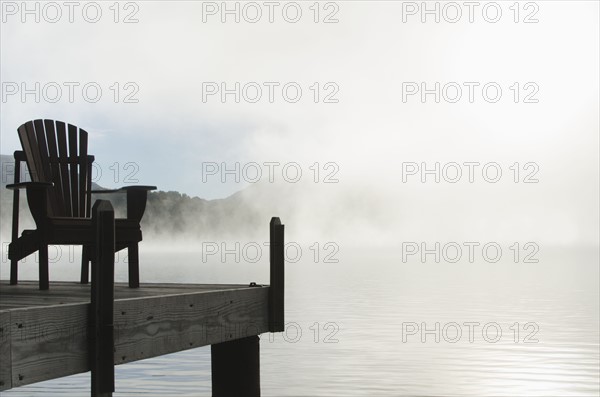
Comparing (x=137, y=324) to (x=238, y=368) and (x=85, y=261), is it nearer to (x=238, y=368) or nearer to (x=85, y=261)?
(x=238, y=368)

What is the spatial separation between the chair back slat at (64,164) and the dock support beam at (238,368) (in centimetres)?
162

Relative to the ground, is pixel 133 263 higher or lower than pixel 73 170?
lower

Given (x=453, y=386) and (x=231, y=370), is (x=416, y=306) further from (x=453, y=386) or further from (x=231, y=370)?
(x=231, y=370)

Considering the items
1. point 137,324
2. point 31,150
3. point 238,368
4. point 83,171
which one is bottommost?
point 238,368

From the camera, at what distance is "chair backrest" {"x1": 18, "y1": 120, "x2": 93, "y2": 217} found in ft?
24.3

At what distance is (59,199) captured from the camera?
754cm

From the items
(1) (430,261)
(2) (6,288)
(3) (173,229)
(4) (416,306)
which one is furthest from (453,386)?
(1) (430,261)

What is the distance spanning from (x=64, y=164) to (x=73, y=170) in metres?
0.08

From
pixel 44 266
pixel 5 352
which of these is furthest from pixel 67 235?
pixel 5 352

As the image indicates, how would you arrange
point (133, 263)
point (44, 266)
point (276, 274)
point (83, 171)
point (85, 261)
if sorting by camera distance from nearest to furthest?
point (44, 266)
point (133, 263)
point (276, 274)
point (85, 261)
point (83, 171)

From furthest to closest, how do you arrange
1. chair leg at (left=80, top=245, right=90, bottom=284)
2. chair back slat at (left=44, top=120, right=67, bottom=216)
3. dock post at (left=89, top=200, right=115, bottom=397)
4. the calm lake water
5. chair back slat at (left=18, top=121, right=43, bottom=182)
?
the calm lake water, chair back slat at (left=44, top=120, right=67, bottom=216), chair leg at (left=80, top=245, right=90, bottom=284), chair back slat at (left=18, top=121, right=43, bottom=182), dock post at (left=89, top=200, right=115, bottom=397)

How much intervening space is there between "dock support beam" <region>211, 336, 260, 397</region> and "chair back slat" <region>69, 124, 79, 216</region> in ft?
5.16

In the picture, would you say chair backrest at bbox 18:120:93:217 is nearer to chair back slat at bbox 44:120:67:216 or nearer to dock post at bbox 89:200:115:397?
chair back slat at bbox 44:120:67:216

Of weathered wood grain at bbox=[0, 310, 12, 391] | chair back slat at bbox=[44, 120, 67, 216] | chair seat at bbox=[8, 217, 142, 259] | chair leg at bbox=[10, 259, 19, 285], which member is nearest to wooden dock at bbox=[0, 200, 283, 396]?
weathered wood grain at bbox=[0, 310, 12, 391]
